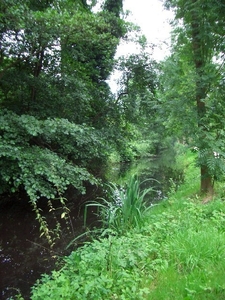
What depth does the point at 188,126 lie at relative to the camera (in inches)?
189

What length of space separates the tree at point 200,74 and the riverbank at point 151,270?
1.81 m

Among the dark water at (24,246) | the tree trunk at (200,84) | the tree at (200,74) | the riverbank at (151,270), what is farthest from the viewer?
the tree trunk at (200,84)

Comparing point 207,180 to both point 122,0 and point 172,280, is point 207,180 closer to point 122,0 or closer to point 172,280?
point 172,280

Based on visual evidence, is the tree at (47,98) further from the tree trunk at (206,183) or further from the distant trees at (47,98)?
the tree trunk at (206,183)

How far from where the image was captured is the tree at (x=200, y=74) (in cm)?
448

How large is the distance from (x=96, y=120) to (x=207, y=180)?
4.69 meters

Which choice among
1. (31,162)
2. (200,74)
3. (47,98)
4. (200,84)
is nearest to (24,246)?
(31,162)

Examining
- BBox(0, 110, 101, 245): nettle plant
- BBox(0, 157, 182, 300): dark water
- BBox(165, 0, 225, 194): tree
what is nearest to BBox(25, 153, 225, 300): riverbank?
Answer: BBox(0, 157, 182, 300): dark water

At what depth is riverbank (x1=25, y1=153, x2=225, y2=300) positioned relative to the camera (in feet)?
6.98

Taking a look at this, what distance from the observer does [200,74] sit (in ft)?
15.9

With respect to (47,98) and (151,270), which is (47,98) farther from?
(151,270)

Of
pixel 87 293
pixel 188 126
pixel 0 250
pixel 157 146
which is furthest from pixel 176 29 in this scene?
pixel 157 146

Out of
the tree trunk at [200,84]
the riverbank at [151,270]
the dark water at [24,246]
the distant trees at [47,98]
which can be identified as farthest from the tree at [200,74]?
the distant trees at [47,98]

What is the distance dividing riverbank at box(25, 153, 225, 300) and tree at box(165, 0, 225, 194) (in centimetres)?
181
